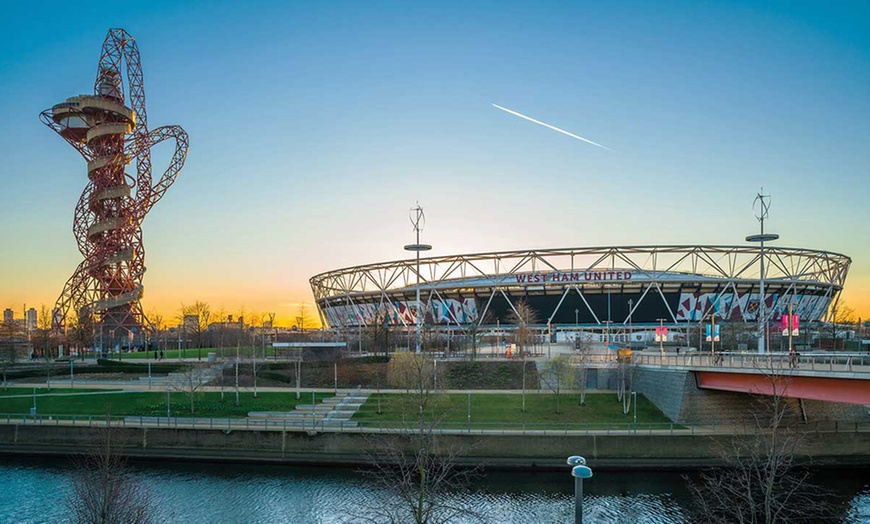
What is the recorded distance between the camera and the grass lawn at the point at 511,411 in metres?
40.5

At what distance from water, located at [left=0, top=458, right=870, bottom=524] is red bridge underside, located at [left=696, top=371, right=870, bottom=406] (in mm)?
4582

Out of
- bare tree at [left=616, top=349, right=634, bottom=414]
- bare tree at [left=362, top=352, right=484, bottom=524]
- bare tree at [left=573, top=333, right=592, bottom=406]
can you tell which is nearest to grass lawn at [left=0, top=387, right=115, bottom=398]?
bare tree at [left=362, top=352, right=484, bottom=524]

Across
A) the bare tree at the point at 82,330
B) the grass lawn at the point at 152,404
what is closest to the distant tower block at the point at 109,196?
the bare tree at the point at 82,330

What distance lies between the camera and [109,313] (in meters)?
75.4

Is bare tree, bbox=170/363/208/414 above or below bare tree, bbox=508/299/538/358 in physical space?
below

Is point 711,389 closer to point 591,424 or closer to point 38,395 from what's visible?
point 591,424

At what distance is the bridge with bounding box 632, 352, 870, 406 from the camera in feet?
99.9

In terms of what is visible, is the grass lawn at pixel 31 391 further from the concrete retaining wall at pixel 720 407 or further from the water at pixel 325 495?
the concrete retaining wall at pixel 720 407

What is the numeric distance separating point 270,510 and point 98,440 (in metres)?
10.6

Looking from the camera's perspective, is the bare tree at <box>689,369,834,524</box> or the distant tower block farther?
the distant tower block

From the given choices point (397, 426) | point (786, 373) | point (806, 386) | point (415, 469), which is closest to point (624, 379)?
point (806, 386)

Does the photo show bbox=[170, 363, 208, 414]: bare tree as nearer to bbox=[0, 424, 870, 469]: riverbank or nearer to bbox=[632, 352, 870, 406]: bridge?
bbox=[0, 424, 870, 469]: riverbank

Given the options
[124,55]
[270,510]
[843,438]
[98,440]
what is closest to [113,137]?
[124,55]

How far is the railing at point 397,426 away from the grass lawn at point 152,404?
Result: 2.92 m
